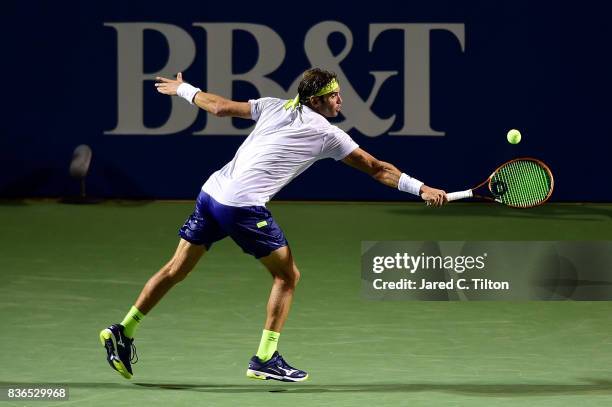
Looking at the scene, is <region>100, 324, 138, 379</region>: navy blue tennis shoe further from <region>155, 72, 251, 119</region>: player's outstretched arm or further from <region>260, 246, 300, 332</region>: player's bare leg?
<region>155, 72, 251, 119</region>: player's outstretched arm

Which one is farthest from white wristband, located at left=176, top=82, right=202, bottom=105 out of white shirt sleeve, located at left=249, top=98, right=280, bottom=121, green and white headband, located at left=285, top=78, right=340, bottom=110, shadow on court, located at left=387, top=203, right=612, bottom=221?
shadow on court, located at left=387, top=203, right=612, bottom=221

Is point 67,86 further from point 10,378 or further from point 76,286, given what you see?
point 10,378

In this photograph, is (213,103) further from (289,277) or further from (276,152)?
(289,277)

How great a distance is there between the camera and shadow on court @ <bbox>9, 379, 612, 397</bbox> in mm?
7207

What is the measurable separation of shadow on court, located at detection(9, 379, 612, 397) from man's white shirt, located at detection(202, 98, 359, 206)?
987 millimetres

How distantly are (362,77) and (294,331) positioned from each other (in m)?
6.84

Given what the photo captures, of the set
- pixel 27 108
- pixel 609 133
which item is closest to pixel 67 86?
pixel 27 108

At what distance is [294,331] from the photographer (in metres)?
8.77

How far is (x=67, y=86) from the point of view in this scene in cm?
1557

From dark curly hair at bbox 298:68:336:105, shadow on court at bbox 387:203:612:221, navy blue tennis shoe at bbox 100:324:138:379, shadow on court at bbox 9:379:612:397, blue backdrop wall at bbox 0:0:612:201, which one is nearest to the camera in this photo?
shadow on court at bbox 9:379:612:397

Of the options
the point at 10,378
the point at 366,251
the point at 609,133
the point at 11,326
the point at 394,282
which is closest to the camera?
the point at 10,378

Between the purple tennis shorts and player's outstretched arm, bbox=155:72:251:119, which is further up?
player's outstretched arm, bbox=155:72:251:119

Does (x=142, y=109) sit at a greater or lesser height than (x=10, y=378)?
greater

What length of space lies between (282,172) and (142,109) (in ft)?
26.8
